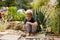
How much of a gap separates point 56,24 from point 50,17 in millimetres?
221

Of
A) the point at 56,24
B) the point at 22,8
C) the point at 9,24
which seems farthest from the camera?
the point at 22,8

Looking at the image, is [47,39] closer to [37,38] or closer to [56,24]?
[37,38]

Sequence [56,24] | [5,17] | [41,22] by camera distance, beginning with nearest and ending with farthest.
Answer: [56,24]
[41,22]
[5,17]

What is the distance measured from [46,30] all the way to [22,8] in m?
1.33

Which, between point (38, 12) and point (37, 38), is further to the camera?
point (38, 12)

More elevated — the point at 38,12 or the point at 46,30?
the point at 38,12

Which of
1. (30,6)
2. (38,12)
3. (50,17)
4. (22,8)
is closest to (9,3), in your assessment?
(22,8)

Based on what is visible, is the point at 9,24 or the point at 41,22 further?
the point at 9,24

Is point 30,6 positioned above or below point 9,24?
above

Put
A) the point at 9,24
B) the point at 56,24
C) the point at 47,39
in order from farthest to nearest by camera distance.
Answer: the point at 9,24, the point at 56,24, the point at 47,39

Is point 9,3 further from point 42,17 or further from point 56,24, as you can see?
point 56,24

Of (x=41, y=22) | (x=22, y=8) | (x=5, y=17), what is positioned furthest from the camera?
(x=22, y=8)

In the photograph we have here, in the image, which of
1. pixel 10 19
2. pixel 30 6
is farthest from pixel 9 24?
pixel 30 6

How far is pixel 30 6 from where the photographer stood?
4.10 meters
